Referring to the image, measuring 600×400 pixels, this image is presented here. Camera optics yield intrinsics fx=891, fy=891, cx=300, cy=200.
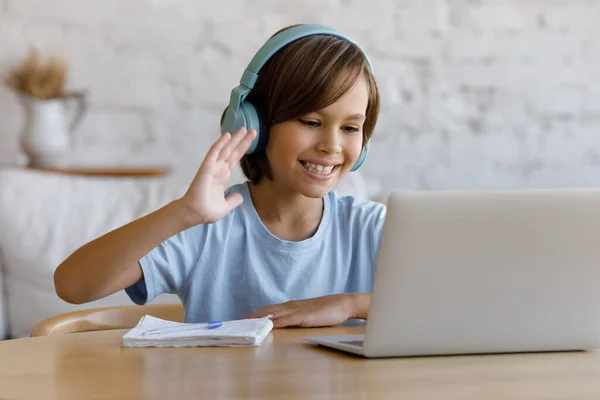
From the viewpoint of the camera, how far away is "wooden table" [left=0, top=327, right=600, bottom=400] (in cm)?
73

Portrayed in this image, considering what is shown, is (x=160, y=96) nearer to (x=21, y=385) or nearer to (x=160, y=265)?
(x=160, y=265)

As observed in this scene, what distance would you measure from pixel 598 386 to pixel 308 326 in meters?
0.47

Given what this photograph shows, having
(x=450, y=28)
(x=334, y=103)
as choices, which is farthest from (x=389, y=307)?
(x=450, y=28)

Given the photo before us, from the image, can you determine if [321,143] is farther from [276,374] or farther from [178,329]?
[276,374]

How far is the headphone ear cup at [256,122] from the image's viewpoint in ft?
4.50

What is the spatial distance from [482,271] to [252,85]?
2.03 ft

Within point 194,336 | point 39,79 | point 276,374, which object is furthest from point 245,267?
point 39,79

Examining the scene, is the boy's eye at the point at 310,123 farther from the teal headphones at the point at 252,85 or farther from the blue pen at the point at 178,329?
the blue pen at the point at 178,329

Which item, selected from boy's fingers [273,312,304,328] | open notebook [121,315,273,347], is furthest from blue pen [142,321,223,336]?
boy's fingers [273,312,304,328]

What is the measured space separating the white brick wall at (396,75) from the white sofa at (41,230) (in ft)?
1.47

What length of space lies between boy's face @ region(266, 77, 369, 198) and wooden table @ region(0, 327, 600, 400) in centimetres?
46

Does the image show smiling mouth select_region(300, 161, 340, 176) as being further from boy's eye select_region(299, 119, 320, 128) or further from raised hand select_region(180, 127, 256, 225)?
raised hand select_region(180, 127, 256, 225)

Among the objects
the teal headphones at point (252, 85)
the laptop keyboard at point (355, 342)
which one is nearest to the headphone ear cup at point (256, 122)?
the teal headphones at point (252, 85)

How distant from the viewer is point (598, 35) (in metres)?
3.03
